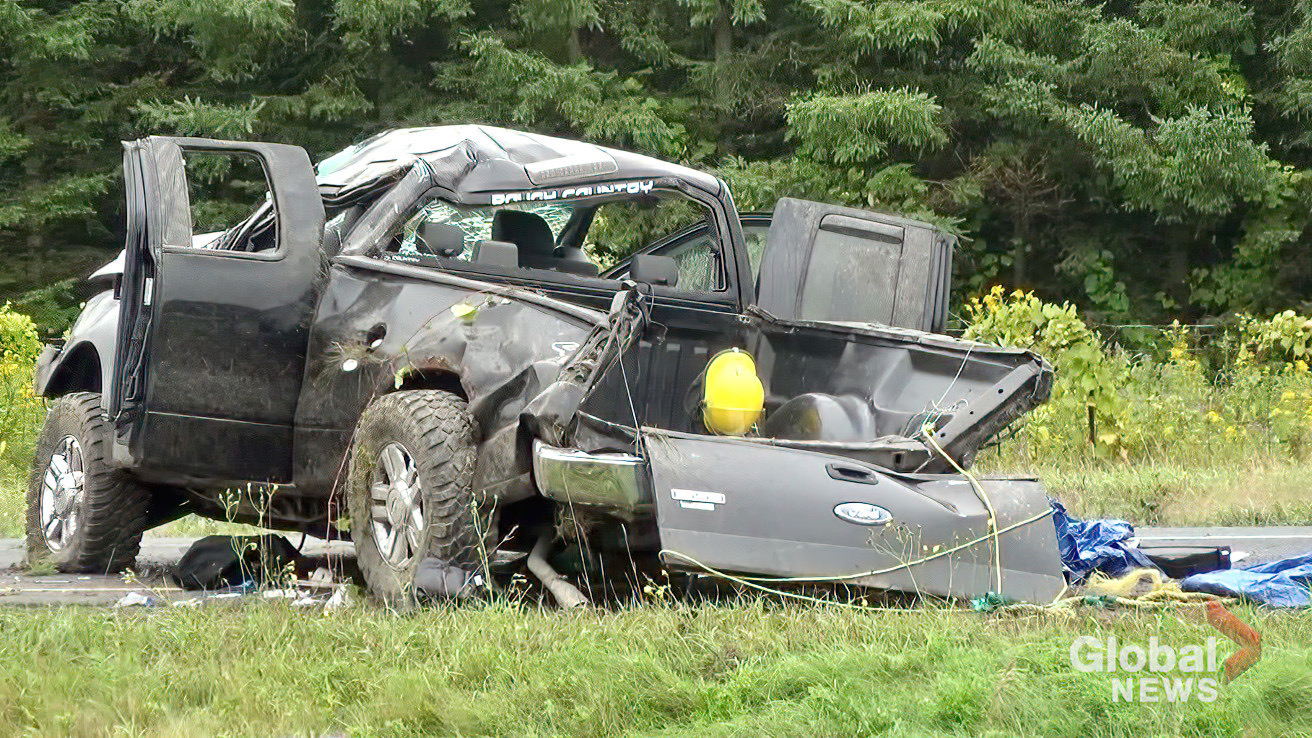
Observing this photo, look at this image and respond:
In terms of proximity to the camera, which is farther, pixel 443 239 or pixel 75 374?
pixel 75 374

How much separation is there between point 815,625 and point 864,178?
17.7 metres

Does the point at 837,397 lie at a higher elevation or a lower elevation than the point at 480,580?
higher

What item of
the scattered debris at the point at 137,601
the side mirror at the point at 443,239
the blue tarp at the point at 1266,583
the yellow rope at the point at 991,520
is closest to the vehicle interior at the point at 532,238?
the side mirror at the point at 443,239

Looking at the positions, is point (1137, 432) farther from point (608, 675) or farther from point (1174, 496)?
point (608, 675)

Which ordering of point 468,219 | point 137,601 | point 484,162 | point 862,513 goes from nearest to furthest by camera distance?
point 862,513, point 137,601, point 484,162, point 468,219

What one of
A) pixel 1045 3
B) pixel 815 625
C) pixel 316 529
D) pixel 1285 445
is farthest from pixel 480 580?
pixel 1045 3

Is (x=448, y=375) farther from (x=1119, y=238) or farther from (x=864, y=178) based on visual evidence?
(x=1119, y=238)

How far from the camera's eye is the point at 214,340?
21.4 ft

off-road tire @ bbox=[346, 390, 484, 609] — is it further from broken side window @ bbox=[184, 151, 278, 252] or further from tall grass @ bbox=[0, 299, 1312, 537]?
broken side window @ bbox=[184, 151, 278, 252]

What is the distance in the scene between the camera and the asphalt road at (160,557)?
617cm

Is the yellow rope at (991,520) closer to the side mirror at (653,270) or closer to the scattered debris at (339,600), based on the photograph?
the side mirror at (653,270)

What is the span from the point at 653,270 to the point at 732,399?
1.05 metres

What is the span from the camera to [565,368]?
5.62m

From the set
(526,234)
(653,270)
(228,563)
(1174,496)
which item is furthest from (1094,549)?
(228,563)
